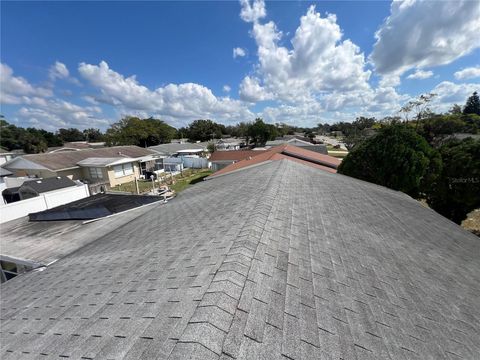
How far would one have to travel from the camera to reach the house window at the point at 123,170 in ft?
105

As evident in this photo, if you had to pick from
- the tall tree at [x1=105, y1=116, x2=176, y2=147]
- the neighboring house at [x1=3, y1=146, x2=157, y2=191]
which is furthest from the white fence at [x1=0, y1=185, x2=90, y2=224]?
the tall tree at [x1=105, y1=116, x2=176, y2=147]

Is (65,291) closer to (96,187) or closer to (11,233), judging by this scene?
(11,233)

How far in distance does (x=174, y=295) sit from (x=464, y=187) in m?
18.1

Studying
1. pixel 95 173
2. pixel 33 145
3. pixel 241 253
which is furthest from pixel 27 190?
pixel 33 145

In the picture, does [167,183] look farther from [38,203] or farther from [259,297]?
[259,297]

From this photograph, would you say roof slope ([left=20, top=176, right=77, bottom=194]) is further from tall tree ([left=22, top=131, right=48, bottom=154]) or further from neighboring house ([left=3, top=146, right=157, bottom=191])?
tall tree ([left=22, top=131, right=48, bottom=154])

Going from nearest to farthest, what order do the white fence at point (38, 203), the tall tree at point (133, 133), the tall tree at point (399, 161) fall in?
the white fence at point (38, 203) → the tall tree at point (399, 161) → the tall tree at point (133, 133)

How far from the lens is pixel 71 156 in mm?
34031

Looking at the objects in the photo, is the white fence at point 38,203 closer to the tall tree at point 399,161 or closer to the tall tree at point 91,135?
the tall tree at point 399,161

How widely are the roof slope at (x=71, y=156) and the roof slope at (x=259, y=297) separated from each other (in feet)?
104

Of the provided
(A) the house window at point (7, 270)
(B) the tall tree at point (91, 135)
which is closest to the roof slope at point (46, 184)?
(A) the house window at point (7, 270)

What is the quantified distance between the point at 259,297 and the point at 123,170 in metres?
35.4

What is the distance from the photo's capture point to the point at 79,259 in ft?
→ 21.1

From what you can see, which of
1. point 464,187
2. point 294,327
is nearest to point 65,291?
point 294,327
